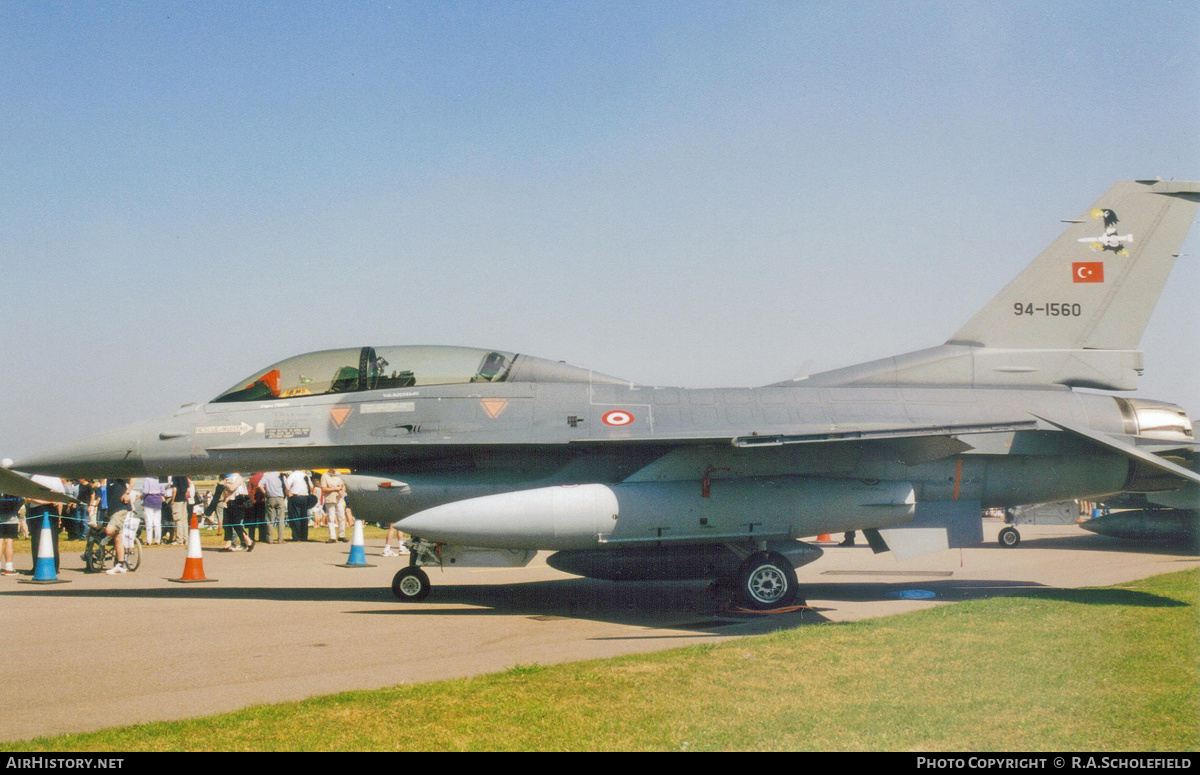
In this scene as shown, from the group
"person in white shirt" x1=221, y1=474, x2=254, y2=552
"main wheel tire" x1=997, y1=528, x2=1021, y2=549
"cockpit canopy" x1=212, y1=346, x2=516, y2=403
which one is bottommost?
"main wheel tire" x1=997, y1=528, x2=1021, y2=549

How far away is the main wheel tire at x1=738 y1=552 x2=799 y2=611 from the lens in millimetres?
10141

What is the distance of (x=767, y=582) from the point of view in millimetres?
10203

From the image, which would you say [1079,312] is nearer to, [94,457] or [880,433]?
[880,433]

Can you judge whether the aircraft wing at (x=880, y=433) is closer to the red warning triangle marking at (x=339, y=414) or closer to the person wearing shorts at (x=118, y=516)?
the red warning triangle marking at (x=339, y=414)

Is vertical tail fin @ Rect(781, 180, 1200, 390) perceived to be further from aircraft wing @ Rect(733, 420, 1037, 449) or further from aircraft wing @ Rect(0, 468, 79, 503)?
aircraft wing @ Rect(0, 468, 79, 503)

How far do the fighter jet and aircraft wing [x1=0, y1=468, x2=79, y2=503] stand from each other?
87 centimetres

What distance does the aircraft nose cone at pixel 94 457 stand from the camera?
11.0 metres

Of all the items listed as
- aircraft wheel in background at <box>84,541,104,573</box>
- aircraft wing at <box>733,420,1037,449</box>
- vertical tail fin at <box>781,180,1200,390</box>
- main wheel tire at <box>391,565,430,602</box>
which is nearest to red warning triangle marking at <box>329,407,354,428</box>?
main wheel tire at <box>391,565,430,602</box>

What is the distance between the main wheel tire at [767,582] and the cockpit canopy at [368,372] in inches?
145

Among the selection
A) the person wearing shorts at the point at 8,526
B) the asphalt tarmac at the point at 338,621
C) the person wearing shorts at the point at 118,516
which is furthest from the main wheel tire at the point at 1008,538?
the person wearing shorts at the point at 8,526

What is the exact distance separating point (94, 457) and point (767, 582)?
799 cm
